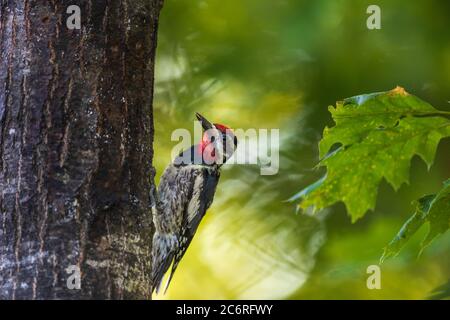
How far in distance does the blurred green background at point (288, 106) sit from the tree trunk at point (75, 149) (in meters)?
2.26

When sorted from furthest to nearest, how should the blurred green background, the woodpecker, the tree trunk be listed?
the blurred green background, the woodpecker, the tree trunk

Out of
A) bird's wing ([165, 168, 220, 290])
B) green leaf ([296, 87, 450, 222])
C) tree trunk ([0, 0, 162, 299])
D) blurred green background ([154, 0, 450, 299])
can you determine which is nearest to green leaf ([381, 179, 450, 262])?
green leaf ([296, 87, 450, 222])

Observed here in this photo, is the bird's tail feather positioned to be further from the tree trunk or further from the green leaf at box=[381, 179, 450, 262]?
the green leaf at box=[381, 179, 450, 262]

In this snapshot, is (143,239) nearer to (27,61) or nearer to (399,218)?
(27,61)

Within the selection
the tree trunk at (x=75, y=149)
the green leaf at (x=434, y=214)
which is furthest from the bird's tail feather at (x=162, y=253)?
the green leaf at (x=434, y=214)

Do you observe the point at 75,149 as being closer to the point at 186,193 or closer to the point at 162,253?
the point at 186,193

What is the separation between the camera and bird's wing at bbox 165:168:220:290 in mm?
4441

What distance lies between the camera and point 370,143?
233cm

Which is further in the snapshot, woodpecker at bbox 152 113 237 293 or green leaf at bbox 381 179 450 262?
woodpecker at bbox 152 113 237 293

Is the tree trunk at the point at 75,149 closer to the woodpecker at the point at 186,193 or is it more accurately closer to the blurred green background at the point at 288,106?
the woodpecker at the point at 186,193

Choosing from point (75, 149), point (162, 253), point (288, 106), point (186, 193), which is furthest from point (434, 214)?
point (288, 106)

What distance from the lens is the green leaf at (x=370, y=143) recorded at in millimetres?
2324
